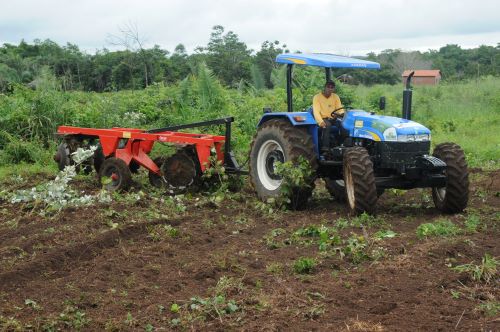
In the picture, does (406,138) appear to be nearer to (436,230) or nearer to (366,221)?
(366,221)

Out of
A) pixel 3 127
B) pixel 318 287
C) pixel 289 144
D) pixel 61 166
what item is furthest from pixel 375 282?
pixel 3 127

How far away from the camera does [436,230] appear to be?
7594 millimetres

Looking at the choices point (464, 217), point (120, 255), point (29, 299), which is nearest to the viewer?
point (29, 299)

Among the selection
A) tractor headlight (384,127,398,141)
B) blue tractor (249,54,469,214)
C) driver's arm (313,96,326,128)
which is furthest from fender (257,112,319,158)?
tractor headlight (384,127,398,141)

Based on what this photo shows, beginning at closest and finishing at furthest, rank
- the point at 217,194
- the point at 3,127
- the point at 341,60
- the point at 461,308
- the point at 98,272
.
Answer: the point at 461,308
the point at 98,272
the point at 341,60
the point at 217,194
the point at 3,127

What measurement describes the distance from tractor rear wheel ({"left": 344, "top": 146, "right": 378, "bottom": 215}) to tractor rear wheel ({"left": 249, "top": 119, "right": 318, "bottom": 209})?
2.89ft

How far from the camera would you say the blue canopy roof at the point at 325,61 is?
901 cm

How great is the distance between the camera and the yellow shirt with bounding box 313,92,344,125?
9.55m

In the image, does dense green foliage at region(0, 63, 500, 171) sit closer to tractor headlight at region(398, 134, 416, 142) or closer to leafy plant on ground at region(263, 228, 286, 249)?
tractor headlight at region(398, 134, 416, 142)

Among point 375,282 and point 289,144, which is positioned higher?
point 289,144

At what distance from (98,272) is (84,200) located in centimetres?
334

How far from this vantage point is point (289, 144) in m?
9.44

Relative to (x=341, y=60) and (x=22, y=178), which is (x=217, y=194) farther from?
(x=22, y=178)

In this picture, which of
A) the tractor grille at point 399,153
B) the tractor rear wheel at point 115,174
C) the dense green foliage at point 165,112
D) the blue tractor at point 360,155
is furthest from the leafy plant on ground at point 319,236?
the dense green foliage at point 165,112
